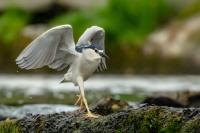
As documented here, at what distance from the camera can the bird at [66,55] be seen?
26.2 ft

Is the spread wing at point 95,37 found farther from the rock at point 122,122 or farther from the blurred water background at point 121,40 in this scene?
A: the blurred water background at point 121,40

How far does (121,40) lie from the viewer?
22.5 m

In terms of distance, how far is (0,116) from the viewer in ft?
34.2

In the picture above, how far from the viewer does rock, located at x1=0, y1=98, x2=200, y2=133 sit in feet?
22.1

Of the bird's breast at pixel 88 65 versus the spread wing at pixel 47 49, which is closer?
the bird's breast at pixel 88 65

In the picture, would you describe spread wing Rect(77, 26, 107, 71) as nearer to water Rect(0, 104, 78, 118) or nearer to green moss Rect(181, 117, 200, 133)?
green moss Rect(181, 117, 200, 133)

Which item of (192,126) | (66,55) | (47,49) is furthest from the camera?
(66,55)

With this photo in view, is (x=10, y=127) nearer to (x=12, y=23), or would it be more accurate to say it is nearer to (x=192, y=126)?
(x=192, y=126)

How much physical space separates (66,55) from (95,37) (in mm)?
525

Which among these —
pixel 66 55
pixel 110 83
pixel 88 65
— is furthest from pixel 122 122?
pixel 110 83

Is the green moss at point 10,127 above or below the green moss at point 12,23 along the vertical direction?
below

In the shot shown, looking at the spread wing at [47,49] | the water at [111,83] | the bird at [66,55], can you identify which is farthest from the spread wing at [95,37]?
the water at [111,83]

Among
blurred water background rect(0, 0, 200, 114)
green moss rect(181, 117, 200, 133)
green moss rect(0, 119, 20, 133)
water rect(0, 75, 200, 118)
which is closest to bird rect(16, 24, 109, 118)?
green moss rect(0, 119, 20, 133)

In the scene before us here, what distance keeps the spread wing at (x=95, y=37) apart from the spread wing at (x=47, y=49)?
18 cm
